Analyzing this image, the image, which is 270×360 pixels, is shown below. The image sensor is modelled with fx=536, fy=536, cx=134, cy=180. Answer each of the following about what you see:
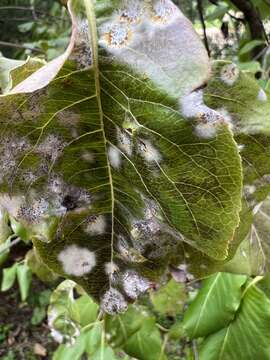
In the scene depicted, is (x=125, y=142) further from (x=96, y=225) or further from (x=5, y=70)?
(x=5, y=70)

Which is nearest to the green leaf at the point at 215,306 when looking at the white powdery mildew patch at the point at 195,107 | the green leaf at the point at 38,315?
the white powdery mildew patch at the point at 195,107

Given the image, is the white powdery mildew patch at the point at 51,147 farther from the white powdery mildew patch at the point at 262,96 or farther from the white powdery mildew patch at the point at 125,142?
the white powdery mildew patch at the point at 262,96

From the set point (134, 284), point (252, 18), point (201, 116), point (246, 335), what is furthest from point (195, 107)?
point (252, 18)

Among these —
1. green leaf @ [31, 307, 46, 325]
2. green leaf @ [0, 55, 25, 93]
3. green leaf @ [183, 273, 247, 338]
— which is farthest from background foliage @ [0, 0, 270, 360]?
green leaf @ [31, 307, 46, 325]

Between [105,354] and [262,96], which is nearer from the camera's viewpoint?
[262,96]

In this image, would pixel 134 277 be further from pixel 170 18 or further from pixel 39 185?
pixel 170 18

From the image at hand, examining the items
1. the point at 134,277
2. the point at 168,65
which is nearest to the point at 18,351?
the point at 134,277


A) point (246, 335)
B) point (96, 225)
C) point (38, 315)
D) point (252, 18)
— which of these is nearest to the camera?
point (96, 225)
